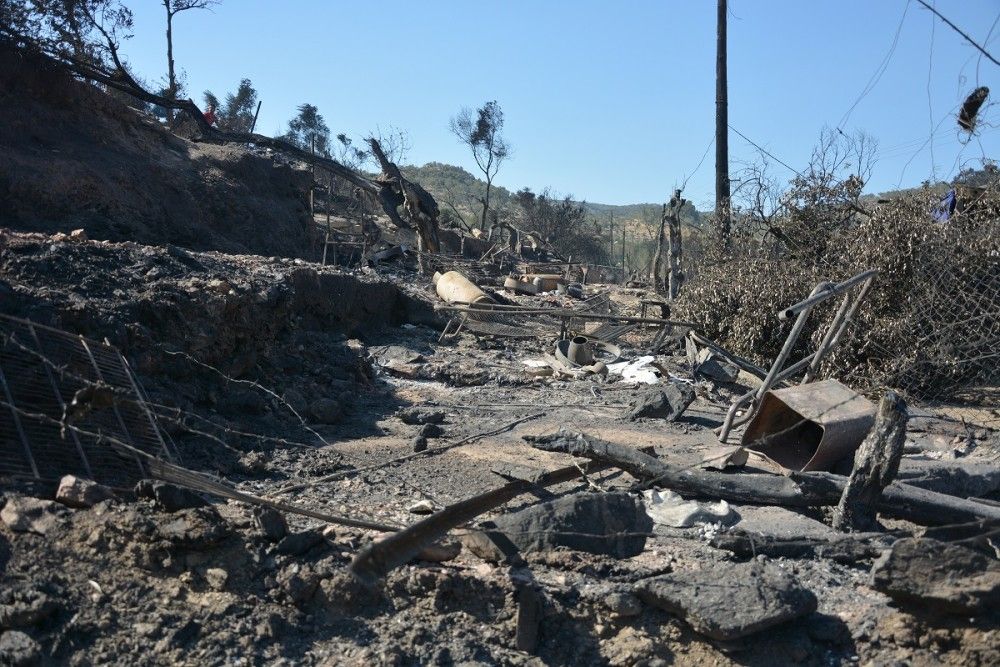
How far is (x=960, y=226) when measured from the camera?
925 cm

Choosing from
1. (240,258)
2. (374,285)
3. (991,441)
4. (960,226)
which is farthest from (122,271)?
(960,226)

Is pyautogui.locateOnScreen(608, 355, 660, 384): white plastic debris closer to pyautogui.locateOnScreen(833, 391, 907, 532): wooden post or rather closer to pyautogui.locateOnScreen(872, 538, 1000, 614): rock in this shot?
pyautogui.locateOnScreen(833, 391, 907, 532): wooden post

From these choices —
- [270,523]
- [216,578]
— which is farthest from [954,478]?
[216,578]

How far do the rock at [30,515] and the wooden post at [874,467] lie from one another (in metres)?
3.92

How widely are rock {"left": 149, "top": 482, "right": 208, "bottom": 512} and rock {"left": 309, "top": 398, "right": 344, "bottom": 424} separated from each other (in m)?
2.87

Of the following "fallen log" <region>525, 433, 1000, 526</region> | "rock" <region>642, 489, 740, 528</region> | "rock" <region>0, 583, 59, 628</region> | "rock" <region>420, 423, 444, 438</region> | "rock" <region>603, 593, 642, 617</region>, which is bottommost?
"rock" <region>0, 583, 59, 628</region>

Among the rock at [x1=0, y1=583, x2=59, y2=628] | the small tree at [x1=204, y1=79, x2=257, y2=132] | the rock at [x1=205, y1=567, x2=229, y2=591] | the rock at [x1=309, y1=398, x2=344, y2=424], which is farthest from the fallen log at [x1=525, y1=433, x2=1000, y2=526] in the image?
the small tree at [x1=204, y1=79, x2=257, y2=132]

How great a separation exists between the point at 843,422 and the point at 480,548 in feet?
9.82

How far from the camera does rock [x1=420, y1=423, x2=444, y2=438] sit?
665 cm

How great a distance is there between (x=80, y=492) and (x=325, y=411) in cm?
305

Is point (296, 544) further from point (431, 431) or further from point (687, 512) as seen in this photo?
point (431, 431)

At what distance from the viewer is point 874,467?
177 inches

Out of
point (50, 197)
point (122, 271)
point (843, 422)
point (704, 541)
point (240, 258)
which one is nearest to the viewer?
point (704, 541)

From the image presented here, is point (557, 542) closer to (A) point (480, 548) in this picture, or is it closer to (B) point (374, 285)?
(A) point (480, 548)
